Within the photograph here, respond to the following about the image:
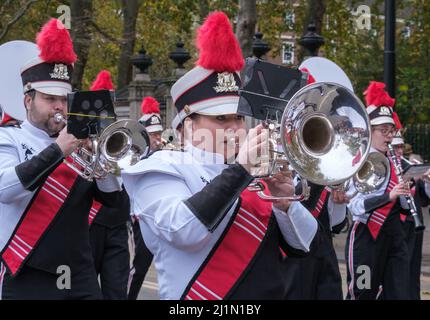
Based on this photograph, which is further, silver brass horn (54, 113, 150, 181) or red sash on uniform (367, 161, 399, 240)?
red sash on uniform (367, 161, 399, 240)

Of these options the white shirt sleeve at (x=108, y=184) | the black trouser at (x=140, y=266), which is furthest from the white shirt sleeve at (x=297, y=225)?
the black trouser at (x=140, y=266)

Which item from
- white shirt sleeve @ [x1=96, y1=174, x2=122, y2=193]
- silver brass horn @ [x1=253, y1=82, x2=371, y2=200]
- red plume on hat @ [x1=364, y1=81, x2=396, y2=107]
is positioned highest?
silver brass horn @ [x1=253, y1=82, x2=371, y2=200]

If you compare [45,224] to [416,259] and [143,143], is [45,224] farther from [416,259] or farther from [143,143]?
[416,259]

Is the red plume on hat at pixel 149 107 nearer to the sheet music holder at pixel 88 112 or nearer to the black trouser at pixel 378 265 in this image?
the black trouser at pixel 378 265

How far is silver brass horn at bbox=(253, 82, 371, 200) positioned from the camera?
149 inches

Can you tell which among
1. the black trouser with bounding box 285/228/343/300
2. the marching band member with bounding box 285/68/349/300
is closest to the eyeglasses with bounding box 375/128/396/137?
the marching band member with bounding box 285/68/349/300

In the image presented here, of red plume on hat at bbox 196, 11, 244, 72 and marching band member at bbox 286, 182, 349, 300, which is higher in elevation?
red plume on hat at bbox 196, 11, 244, 72

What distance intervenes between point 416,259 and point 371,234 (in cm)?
94

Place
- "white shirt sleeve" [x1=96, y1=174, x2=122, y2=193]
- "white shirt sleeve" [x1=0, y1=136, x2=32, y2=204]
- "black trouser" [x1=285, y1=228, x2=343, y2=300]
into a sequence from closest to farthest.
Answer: "white shirt sleeve" [x1=0, y1=136, x2=32, y2=204], "white shirt sleeve" [x1=96, y1=174, x2=122, y2=193], "black trouser" [x1=285, y1=228, x2=343, y2=300]

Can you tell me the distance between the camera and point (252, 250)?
3.99 meters

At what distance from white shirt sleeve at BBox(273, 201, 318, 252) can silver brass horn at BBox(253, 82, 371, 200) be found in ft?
0.33
